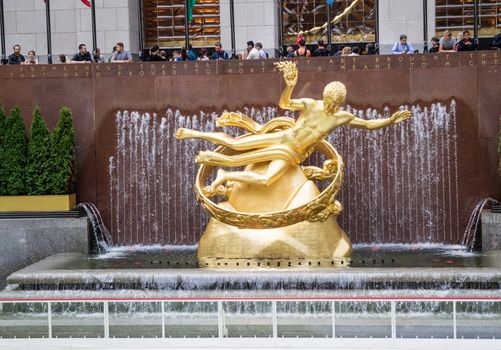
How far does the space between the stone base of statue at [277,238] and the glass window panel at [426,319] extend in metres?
4.02

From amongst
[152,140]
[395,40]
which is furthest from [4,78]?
[395,40]

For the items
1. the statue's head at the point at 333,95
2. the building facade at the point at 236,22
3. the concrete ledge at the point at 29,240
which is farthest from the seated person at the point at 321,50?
the concrete ledge at the point at 29,240

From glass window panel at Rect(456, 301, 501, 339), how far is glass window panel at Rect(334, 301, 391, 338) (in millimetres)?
852

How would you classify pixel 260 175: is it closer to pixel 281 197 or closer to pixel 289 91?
pixel 281 197

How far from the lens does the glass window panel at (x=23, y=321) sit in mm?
11812

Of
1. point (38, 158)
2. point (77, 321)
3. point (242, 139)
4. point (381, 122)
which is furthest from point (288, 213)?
point (38, 158)

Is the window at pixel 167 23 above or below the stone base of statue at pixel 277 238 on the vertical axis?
above

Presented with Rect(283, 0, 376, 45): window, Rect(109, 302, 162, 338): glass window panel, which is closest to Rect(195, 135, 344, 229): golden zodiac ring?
Rect(109, 302, 162, 338): glass window panel

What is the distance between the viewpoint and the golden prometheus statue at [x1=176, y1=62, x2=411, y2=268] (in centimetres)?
1675

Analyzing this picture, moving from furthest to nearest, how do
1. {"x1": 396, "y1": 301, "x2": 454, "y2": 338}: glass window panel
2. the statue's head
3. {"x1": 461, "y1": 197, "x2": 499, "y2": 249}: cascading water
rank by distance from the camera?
1. {"x1": 461, "y1": 197, "x2": 499, "y2": 249}: cascading water
2. the statue's head
3. {"x1": 396, "y1": 301, "x2": 454, "y2": 338}: glass window panel

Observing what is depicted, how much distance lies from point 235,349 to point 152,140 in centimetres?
961

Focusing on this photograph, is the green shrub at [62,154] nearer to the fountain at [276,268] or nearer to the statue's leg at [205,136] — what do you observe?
the fountain at [276,268]

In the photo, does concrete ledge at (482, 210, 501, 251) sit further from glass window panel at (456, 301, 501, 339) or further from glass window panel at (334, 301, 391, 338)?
glass window panel at (334, 301, 391, 338)

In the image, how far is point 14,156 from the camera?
19.8 metres
